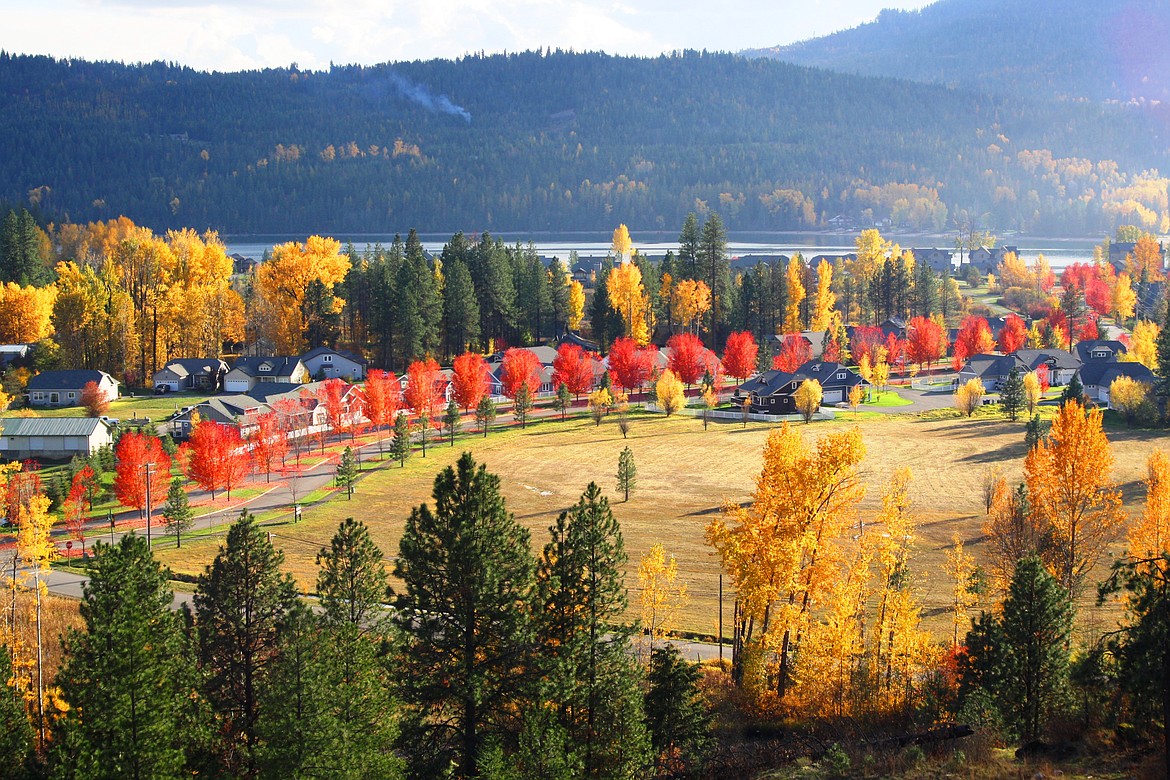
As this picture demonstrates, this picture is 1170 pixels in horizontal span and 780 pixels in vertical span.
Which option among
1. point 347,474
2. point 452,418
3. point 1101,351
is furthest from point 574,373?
point 1101,351

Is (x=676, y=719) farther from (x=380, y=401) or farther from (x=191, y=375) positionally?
(x=191, y=375)

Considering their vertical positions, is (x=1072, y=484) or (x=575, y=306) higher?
(x=575, y=306)

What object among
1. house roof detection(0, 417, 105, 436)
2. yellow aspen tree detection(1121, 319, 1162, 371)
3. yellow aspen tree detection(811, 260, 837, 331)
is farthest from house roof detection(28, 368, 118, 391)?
yellow aspen tree detection(1121, 319, 1162, 371)

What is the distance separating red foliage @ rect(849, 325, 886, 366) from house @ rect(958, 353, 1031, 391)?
7039 mm

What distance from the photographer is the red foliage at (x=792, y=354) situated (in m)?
87.4

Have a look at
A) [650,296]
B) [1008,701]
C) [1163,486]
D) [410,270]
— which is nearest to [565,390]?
[410,270]

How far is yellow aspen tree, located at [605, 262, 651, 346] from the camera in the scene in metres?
93.1

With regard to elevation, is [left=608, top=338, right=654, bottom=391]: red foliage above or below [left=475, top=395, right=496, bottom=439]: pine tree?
above

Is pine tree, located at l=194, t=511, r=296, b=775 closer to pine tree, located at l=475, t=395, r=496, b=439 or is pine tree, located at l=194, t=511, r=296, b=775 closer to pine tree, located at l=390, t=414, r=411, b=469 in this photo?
pine tree, located at l=390, t=414, r=411, b=469

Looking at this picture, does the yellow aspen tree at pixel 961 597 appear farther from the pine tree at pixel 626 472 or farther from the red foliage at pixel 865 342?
the red foliage at pixel 865 342

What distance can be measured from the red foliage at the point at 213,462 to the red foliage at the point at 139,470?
1.33m

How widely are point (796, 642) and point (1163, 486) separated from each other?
13487 millimetres

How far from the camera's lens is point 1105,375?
76.2m

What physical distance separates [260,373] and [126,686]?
62645 mm
